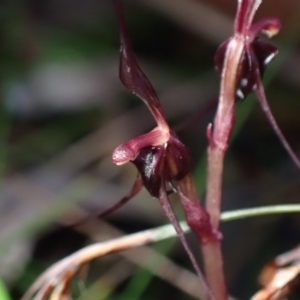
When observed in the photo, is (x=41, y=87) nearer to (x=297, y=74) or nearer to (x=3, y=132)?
(x=3, y=132)

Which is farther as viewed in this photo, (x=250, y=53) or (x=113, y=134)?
(x=113, y=134)

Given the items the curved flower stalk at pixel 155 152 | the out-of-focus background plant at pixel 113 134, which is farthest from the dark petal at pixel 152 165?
the out-of-focus background plant at pixel 113 134

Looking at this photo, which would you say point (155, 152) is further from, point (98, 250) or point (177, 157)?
point (98, 250)

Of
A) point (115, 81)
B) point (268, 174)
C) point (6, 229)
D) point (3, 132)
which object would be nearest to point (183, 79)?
point (115, 81)

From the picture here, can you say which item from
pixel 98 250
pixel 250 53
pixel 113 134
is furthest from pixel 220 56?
pixel 113 134

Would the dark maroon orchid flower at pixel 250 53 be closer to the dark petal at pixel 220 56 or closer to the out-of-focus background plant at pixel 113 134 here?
the dark petal at pixel 220 56

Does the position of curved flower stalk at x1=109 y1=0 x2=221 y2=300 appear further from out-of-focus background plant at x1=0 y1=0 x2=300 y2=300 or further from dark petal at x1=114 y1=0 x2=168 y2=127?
out-of-focus background plant at x1=0 y1=0 x2=300 y2=300

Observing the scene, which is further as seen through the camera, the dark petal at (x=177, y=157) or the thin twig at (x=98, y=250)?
the thin twig at (x=98, y=250)
